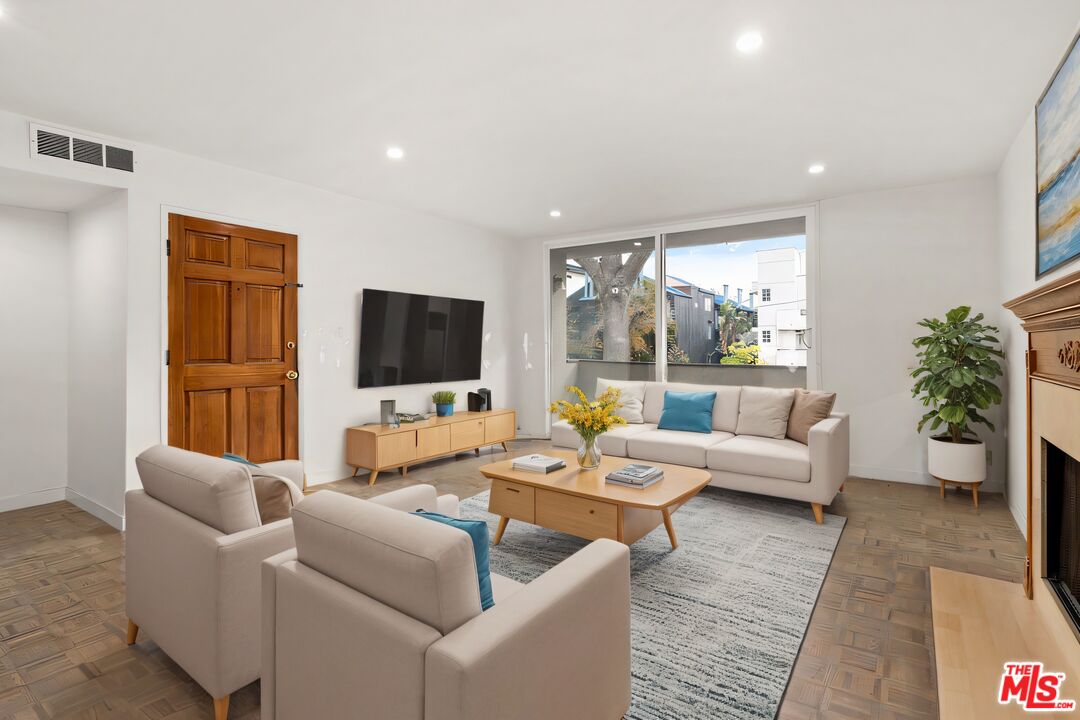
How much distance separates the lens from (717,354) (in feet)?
19.1

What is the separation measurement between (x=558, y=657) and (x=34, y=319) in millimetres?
5164

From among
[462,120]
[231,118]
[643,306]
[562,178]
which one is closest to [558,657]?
[462,120]

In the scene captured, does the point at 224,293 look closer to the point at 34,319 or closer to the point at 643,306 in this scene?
the point at 34,319

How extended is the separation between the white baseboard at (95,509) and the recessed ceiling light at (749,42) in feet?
15.5

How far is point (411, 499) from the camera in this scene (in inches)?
82.4

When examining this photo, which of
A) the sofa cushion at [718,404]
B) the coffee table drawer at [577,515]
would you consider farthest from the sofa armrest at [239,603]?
the sofa cushion at [718,404]

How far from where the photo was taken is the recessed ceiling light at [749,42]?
2.48 meters

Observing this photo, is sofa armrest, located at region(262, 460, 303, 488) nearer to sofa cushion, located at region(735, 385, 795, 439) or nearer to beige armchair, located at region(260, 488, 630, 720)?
beige armchair, located at region(260, 488, 630, 720)

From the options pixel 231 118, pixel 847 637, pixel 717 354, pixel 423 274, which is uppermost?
pixel 231 118

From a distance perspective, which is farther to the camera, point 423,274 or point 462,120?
point 423,274

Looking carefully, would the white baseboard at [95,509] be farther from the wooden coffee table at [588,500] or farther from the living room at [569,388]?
the wooden coffee table at [588,500]

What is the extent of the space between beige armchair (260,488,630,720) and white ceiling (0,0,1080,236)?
217cm

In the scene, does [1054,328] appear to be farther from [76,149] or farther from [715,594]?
[76,149]

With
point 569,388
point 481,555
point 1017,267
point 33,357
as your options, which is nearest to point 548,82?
point 569,388
